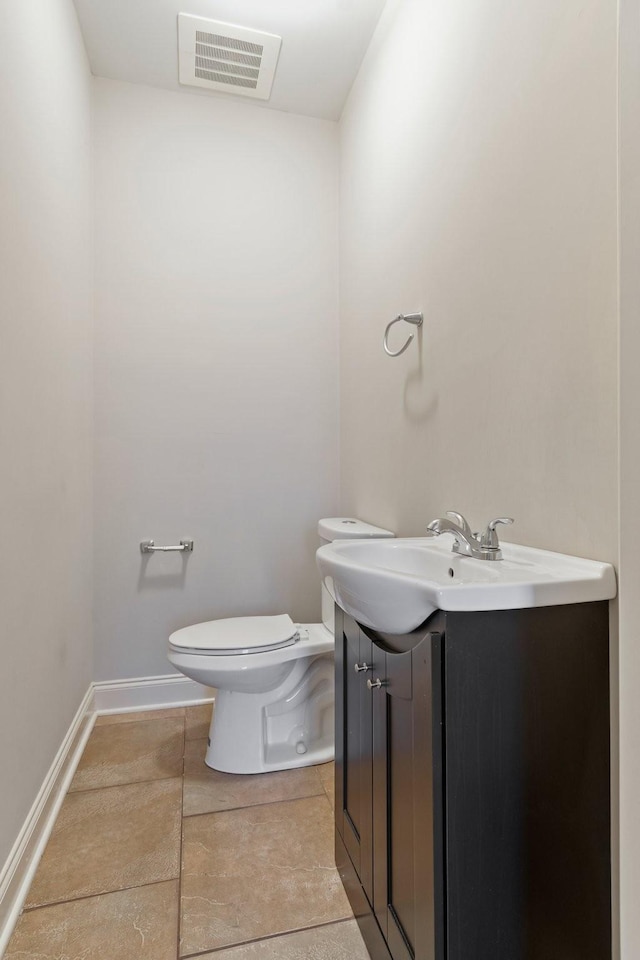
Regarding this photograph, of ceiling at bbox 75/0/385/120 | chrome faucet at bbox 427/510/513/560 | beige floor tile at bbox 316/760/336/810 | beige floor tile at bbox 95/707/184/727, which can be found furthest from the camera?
beige floor tile at bbox 95/707/184/727

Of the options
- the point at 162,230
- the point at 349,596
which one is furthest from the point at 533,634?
the point at 162,230

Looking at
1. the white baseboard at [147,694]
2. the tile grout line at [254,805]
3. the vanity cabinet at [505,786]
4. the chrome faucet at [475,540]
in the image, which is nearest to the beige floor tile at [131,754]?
the white baseboard at [147,694]

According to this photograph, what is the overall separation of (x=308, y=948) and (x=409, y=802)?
0.55 meters

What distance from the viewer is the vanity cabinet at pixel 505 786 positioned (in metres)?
0.76

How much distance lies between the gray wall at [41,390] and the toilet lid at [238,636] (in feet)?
1.40

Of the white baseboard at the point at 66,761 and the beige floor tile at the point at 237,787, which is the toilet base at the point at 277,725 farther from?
the white baseboard at the point at 66,761

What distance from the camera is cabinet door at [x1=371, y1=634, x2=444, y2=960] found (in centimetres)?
77

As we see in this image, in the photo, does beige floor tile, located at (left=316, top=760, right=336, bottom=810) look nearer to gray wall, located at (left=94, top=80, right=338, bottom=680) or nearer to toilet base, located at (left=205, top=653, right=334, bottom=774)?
toilet base, located at (left=205, top=653, right=334, bottom=774)

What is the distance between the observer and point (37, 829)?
1.38 m

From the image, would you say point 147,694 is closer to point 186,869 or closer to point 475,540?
point 186,869

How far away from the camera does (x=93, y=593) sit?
86.0 inches

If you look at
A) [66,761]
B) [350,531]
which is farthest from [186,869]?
[350,531]

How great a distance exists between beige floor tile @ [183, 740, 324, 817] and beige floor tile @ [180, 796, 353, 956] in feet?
0.13

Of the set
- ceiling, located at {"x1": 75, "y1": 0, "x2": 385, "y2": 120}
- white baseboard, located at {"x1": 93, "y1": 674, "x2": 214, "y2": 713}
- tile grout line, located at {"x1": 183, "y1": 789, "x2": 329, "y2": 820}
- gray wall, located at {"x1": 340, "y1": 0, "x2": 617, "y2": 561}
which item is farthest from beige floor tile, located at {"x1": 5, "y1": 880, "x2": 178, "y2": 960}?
ceiling, located at {"x1": 75, "y1": 0, "x2": 385, "y2": 120}
